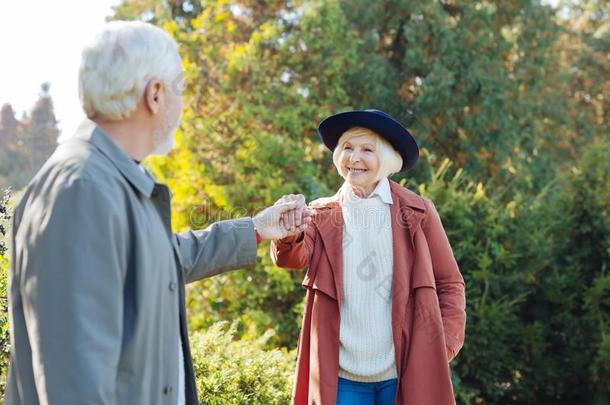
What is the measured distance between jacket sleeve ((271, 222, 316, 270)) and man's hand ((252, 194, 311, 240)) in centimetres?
28

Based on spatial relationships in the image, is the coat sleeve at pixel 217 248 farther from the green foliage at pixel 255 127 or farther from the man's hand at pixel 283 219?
the green foliage at pixel 255 127

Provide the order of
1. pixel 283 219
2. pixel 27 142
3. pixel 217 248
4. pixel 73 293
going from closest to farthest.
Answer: pixel 73 293
pixel 217 248
pixel 283 219
pixel 27 142

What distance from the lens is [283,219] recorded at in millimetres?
2891


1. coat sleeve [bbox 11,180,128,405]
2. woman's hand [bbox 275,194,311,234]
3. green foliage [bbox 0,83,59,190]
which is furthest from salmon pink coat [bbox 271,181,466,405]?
green foliage [bbox 0,83,59,190]

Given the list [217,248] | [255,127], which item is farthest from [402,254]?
[255,127]

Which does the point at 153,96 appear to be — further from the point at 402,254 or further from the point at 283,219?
the point at 402,254

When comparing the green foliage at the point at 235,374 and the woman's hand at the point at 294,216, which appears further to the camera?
the green foliage at the point at 235,374

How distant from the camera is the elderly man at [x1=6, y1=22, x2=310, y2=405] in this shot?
1.69m

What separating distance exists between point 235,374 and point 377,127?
65.7 inches

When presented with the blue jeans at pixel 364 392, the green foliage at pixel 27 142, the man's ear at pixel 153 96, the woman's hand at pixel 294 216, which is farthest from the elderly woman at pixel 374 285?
the green foliage at pixel 27 142

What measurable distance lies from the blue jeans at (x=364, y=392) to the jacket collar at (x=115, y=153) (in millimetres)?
1659

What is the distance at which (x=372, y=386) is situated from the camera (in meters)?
3.31

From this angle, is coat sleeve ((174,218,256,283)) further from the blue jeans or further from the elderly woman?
the blue jeans

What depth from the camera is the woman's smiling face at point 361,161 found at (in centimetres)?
343
